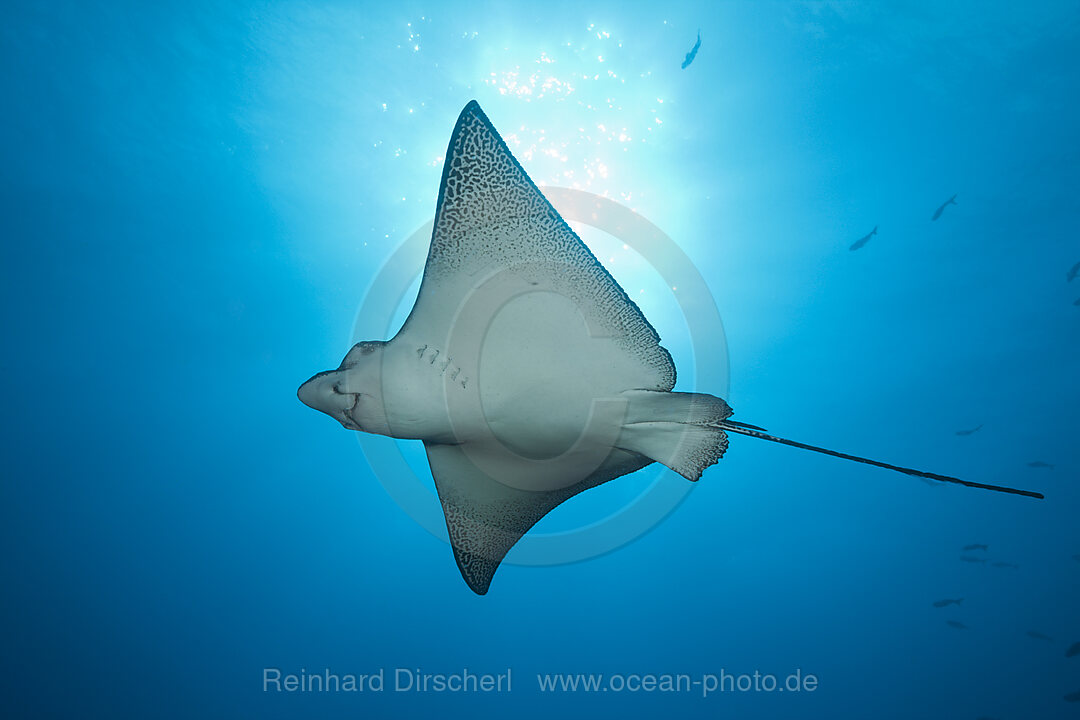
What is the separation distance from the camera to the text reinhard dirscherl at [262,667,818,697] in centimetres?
1552

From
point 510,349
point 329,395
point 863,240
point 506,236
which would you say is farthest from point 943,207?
point 329,395

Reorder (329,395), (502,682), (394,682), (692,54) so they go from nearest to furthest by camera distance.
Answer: (329,395)
(692,54)
(394,682)
(502,682)

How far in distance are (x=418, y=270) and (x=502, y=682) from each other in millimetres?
14620

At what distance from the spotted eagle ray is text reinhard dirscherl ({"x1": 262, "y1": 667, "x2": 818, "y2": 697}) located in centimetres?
1586

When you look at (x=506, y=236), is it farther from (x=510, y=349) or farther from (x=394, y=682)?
(x=394, y=682)

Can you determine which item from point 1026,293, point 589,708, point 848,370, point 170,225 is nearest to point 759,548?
point 848,370

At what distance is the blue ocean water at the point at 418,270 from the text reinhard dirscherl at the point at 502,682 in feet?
6.85

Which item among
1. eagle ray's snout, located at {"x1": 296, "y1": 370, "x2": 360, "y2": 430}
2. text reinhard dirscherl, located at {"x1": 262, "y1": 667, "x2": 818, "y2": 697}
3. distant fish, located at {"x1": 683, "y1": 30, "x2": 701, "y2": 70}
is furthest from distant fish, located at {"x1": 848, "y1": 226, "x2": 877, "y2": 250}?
text reinhard dirscherl, located at {"x1": 262, "y1": 667, "x2": 818, "y2": 697}

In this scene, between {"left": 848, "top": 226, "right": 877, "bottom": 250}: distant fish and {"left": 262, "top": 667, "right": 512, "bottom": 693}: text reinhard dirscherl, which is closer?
{"left": 848, "top": 226, "right": 877, "bottom": 250}: distant fish

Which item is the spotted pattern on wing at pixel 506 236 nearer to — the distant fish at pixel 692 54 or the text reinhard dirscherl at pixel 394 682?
the distant fish at pixel 692 54

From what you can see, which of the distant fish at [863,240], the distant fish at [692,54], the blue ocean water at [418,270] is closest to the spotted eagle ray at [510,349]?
the blue ocean water at [418,270]

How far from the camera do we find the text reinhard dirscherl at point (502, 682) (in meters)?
15.5

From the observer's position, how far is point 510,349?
8.84 feet

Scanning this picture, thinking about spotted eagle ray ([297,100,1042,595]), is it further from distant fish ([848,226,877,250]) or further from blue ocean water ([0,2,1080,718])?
distant fish ([848,226,877,250])
